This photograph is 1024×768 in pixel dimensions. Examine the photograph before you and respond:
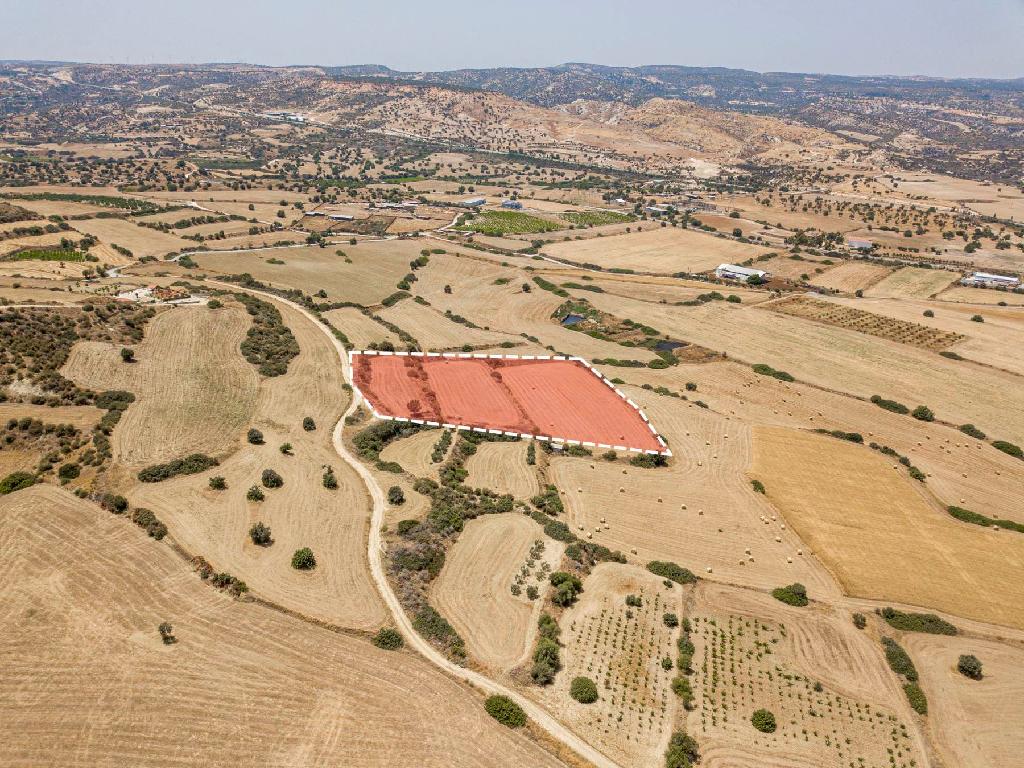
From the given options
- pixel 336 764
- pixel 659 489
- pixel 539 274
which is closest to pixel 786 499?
pixel 659 489

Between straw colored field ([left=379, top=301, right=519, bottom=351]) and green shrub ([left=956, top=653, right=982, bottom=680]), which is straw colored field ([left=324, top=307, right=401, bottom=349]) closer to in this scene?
straw colored field ([left=379, top=301, right=519, bottom=351])

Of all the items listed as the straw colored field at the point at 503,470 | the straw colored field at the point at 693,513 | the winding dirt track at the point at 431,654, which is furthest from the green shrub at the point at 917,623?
the straw colored field at the point at 503,470

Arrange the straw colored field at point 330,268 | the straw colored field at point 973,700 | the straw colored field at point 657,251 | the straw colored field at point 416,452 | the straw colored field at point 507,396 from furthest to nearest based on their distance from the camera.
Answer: the straw colored field at point 657,251
the straw colored field at point 330,268
the straw colored field at point 507,396
the straw colored field at point 416,452
the straw colored field at point 973,700

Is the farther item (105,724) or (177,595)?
(177,595)

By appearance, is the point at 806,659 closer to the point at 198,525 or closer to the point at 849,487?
the point at 849,487

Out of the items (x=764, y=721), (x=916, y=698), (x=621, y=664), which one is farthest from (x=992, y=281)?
(x=621, y=664)

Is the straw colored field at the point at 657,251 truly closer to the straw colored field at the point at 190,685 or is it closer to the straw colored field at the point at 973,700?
the straw colored field at the point at 973,700

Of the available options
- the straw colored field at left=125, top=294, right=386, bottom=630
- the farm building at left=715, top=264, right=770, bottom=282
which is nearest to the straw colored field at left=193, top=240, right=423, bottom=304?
the straw colored field at left=125, top=294, right=386, bottom=630
